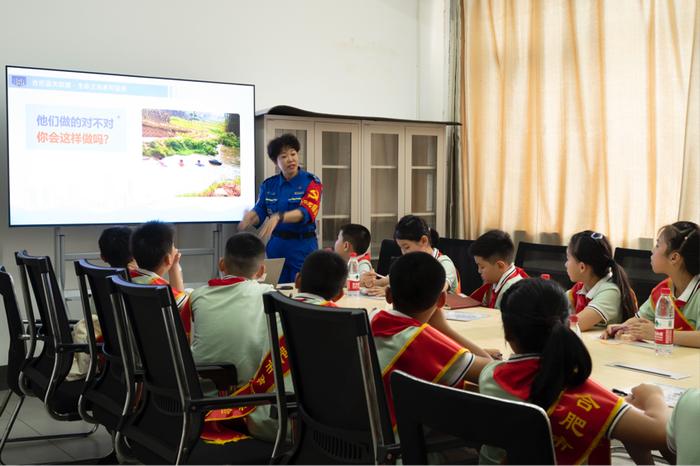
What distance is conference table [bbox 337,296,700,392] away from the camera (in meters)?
2.17

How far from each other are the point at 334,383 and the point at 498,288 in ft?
6.17

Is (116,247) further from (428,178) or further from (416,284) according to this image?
(428,178)

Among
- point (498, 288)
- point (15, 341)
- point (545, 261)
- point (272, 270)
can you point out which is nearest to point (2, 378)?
point (15, 341)

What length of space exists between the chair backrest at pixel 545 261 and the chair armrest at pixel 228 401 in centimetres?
214

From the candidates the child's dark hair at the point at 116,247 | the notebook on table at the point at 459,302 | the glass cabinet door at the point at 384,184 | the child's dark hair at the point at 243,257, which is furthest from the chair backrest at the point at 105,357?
the glass cabinet door at the point at 384,184

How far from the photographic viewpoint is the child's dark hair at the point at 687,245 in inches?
111

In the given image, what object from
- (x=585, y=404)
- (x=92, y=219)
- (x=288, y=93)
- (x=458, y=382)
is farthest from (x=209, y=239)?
(x=585, y=404)

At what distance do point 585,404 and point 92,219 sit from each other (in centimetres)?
391

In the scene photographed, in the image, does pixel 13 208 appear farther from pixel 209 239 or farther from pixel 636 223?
pixel 636 223

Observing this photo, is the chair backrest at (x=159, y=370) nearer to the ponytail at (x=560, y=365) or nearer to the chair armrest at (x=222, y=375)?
the chair armrest at (x=222, y=375)

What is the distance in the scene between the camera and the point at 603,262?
306 centimetres

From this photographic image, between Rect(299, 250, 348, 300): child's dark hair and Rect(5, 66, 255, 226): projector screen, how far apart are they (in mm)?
2835

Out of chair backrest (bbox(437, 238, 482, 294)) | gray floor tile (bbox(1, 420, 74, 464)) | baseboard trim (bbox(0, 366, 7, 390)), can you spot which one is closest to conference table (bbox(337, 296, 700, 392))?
chair backrest (bbox(437, 238, 482, 294))

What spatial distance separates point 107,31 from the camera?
16.5ft
